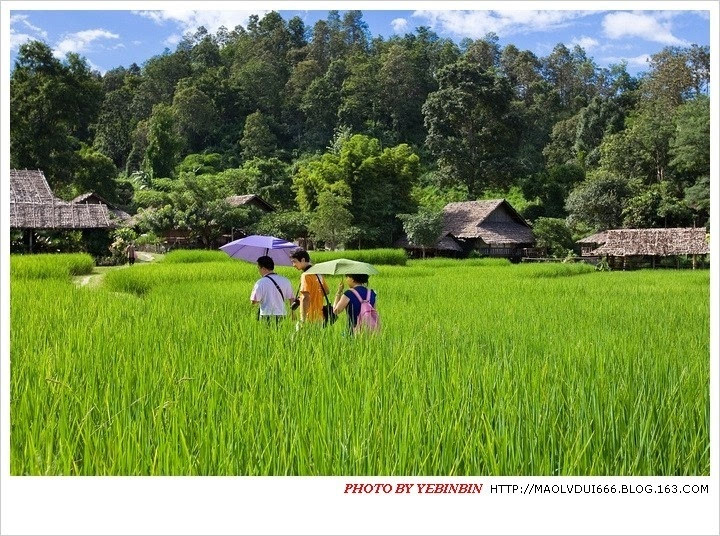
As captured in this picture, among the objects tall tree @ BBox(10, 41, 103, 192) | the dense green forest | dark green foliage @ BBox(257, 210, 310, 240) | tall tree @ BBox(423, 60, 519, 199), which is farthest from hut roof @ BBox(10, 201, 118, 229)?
tall tree @ BBox(423, 60, 519, 199)

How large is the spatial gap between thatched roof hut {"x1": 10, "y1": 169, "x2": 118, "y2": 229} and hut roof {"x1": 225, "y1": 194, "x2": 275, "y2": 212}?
23.9 feet

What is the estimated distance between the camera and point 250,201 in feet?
87.7

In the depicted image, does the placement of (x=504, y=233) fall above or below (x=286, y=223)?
below

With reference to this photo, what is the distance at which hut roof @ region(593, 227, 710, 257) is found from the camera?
67.1ft

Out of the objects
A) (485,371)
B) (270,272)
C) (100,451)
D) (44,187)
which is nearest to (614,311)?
(270,272)

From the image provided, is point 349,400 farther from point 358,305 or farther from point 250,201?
point 250,201

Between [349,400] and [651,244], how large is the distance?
836 inches

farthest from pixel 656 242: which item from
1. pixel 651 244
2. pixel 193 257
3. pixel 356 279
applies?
pixel 356 279

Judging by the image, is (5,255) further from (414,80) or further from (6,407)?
(414,80)

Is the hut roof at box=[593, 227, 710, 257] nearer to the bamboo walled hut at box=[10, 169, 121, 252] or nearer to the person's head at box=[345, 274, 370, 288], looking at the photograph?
the bamboo walled hut at box=[10, 169, 121, 252]

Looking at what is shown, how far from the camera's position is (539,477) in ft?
5.70

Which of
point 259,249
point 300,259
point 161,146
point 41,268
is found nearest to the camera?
point 300,259

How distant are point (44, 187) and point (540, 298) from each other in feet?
49.7

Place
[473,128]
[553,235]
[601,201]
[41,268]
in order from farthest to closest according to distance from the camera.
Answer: [473,128] < [553,235] < [601,201] < [41,268]
